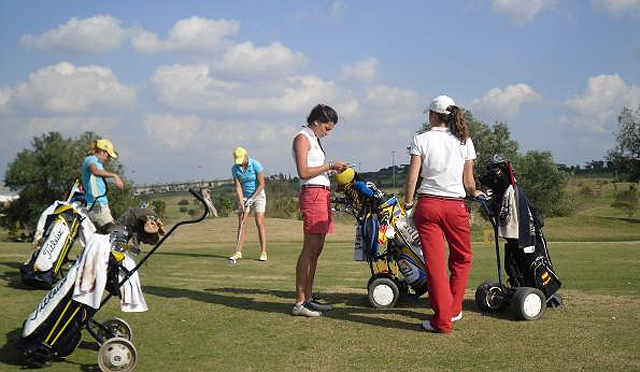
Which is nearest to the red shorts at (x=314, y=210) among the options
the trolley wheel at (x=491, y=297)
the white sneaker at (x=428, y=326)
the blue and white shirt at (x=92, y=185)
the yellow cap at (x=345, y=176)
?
the yellow cap at (x=345, y=176)

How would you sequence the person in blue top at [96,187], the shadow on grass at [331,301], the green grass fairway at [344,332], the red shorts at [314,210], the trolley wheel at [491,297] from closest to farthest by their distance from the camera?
the green grass fairway at [344,332], the shadow on grass at [331,301], the red shorts at [314,210], the trolley wheel at [491,297], the person in blue top at [96,187]

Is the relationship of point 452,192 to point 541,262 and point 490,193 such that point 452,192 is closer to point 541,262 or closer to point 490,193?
point 490,193

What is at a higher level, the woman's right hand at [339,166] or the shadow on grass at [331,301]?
the woman's right hand at [339,166]

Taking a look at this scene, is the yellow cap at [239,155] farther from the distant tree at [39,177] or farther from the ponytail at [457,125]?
the distant tree at [39,177]

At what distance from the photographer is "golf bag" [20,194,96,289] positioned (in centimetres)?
870

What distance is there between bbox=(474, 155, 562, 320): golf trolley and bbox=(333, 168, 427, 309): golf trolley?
0.85 meters

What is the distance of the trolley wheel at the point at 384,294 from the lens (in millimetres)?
7559

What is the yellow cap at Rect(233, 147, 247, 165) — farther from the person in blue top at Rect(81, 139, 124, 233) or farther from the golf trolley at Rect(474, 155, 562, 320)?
the golf trolley at Rect(474, 155, 562, 320)

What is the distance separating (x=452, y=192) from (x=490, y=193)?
994 mm

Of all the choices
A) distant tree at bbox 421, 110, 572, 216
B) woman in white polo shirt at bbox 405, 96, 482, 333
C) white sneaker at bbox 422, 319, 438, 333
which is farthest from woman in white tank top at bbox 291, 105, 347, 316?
distant tree at bbox 421, 110, 572, 216

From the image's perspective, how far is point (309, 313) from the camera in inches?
283

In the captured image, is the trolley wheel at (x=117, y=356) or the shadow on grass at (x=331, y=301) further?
the shadow on grass at (x=331, y=301)

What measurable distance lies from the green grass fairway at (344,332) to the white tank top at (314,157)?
4.98ft

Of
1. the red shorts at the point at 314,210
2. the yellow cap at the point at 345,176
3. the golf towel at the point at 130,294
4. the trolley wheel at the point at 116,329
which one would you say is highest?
the yellow cap at the point at 345,176
